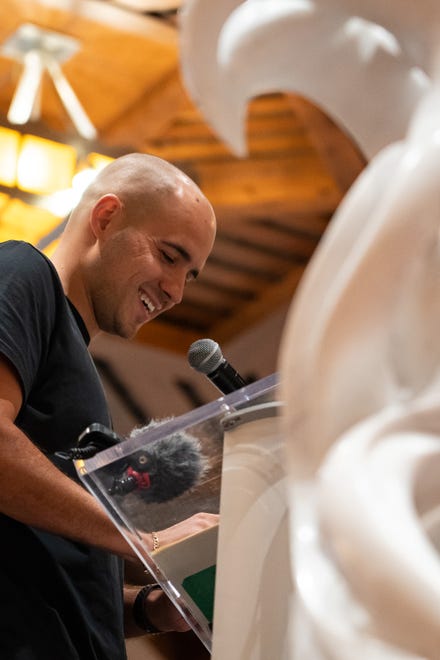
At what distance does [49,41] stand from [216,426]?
3.29 meters

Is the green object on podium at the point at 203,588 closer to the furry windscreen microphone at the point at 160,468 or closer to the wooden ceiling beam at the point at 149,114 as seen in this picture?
the furry windscreen microphone at the point at 160,468

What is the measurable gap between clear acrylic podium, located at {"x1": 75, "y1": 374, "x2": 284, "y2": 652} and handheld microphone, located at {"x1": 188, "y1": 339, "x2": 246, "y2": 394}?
185 mm

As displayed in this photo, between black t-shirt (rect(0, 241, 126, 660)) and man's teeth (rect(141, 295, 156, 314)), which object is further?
man's teeth (rect(141, 295, 156, 314))

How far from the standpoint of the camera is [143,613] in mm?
1660

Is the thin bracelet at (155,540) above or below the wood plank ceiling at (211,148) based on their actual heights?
above

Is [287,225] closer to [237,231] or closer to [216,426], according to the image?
[237,231]

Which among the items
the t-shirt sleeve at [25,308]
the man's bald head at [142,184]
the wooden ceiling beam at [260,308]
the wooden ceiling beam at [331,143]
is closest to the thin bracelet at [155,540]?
the t-shirt sleeve at [25,308]

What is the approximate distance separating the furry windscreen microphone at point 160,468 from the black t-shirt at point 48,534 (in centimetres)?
22

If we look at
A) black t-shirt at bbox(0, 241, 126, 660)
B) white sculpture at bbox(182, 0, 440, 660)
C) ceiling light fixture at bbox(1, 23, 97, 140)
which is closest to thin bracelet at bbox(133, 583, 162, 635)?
black t-shirt at bbox(0, 241, 126, 660)

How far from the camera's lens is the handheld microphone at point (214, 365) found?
4.36 ft

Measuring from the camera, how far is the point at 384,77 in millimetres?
854

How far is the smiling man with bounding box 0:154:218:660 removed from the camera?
135cm

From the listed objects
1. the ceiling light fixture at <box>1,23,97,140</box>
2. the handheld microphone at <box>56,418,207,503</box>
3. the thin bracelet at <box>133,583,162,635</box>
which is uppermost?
the handheld microphone at <box>56,418,207,503</box>

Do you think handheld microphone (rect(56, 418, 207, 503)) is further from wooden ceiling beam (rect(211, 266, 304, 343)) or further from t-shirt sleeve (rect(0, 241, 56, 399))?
wooden ceiling beam (rect(211, 266, 304, 343))
